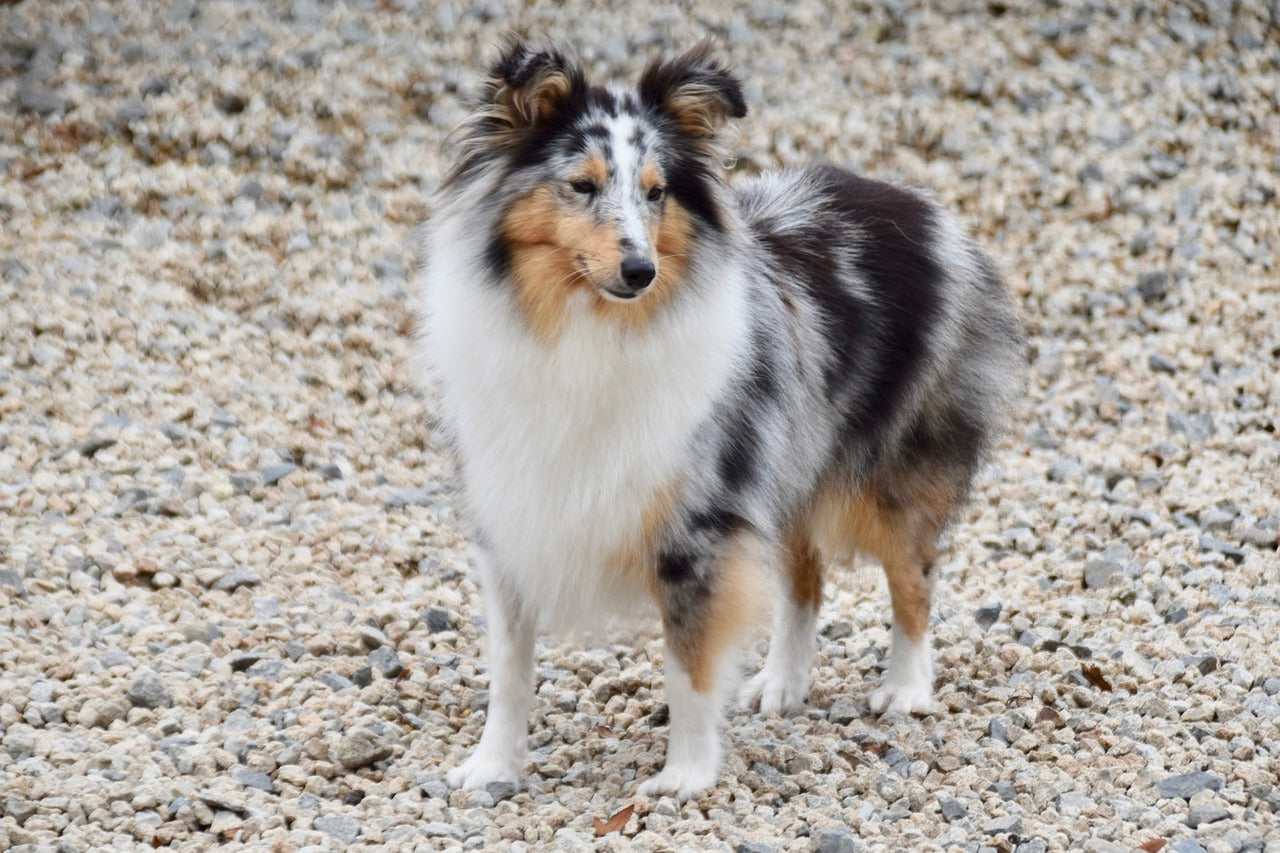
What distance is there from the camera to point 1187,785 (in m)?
4.50

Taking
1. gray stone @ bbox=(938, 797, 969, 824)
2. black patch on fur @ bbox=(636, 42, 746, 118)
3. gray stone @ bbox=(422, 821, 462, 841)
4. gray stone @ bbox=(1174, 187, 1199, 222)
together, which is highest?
black patch on fur @ bbox=(636, 42, 746, 118)

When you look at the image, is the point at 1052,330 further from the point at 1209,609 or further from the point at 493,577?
the point at 493,577

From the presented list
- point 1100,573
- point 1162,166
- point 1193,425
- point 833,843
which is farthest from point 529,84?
point 1162,166

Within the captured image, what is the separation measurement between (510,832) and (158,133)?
538 cm

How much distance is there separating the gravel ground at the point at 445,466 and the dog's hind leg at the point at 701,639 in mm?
107

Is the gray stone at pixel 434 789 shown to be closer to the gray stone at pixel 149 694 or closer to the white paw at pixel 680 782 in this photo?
the white paw at pixel 680 782

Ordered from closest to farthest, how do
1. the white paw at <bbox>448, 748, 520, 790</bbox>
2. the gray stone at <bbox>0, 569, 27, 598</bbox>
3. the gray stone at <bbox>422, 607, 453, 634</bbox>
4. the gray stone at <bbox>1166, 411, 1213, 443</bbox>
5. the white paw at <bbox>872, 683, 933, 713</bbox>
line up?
the white paw at <bbox>448, 748, 520, 790</bbox> < the white paw at <bbox>872, 683, 933, 713</bbox> < the gray stone at <bbox>0, 569, 27, 598</bbox> < the gray stone at <bbox>422, 607, 453, 634</bbox> < the gray stone at <bbox>1166, 411, 1213, 443</bbox>

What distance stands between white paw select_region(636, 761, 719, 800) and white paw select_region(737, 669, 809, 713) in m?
0.76

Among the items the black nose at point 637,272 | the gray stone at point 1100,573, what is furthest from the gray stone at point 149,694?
the gray stone at point 1100,573

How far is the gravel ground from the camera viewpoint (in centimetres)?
445

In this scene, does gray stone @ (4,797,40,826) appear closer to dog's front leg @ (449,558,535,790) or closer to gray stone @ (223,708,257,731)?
gray stone @ (223,708,257,731)

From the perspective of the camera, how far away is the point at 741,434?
14.6ft

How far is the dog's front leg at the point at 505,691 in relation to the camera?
179 inches

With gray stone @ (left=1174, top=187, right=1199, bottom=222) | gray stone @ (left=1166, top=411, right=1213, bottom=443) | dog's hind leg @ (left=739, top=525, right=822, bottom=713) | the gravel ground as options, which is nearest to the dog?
dog's hind leg @ (left=739, top=525, right=822, bottom=713)
